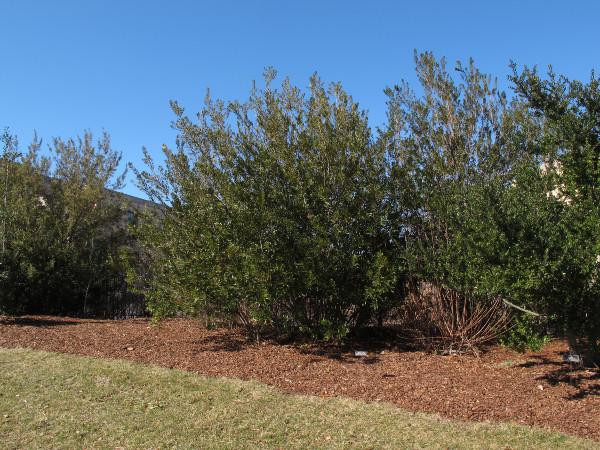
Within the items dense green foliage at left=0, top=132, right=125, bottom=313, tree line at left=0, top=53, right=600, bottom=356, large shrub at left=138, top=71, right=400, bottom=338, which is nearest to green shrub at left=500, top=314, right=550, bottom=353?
tree line at left=0, top=53, right=600, bottom=356

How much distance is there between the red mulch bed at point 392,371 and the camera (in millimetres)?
5730

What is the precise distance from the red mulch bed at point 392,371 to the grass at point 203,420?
431 mm

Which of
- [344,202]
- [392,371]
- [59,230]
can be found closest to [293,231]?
[344,202]

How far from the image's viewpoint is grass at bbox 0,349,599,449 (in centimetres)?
474

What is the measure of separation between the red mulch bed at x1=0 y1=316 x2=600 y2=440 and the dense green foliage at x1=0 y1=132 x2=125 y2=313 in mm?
2633

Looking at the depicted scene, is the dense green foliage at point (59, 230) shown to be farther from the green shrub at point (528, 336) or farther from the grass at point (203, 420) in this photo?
the green shrub at point (528, 336)

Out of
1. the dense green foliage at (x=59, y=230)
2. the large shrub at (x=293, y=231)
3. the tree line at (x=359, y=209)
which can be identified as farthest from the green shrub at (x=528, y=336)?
the dense green foliage at (x=59, y=230)

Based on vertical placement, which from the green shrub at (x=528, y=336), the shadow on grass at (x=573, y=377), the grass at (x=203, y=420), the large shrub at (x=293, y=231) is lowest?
the grass at (x=203, y=420)

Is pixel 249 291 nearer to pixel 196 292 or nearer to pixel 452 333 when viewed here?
pixel 196 292

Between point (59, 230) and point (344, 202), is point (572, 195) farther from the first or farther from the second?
point (59, 230)

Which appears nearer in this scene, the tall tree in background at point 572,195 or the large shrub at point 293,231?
the tall tree in background at point 572,195

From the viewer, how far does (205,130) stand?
1020 centimetres

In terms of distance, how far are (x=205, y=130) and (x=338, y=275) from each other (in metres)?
3.94

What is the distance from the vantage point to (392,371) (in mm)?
7438
